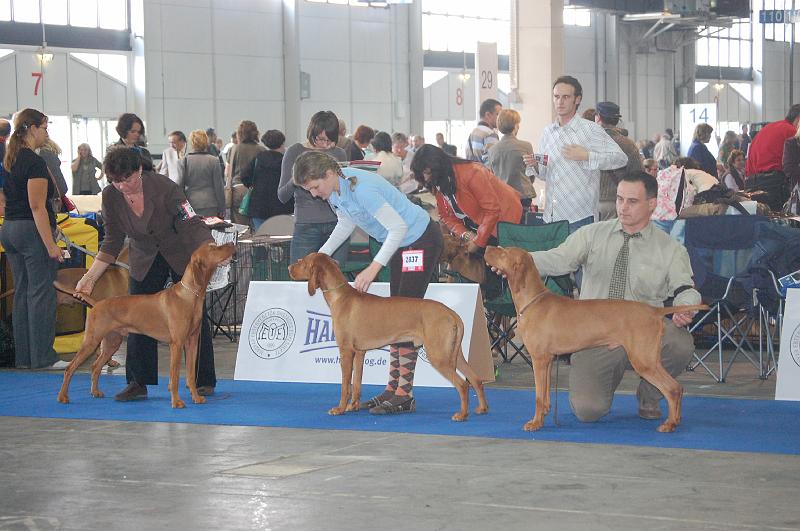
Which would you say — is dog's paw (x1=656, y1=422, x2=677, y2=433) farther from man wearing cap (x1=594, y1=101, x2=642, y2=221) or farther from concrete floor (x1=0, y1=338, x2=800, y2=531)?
man wearing cap (x1=594, y1=101, x2=642, y2=221)

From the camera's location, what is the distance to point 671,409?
524 centimetres

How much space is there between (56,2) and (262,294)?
1600 centimetres

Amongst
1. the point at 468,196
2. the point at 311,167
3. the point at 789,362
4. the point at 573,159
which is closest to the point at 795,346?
the point at 789,362

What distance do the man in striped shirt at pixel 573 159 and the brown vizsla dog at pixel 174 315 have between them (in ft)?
6.74

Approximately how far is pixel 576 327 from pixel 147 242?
95.5 inches

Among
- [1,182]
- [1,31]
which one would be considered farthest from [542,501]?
[1,31]

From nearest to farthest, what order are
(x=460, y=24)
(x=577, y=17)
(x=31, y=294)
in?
(x=31, y=294) → (x=460, y=24) → (x=577, y=17)

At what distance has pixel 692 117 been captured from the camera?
861 inches

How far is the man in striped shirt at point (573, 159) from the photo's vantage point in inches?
278

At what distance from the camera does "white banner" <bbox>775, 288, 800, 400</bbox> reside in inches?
235

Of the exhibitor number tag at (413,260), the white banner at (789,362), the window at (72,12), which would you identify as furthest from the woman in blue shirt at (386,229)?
the window at (72,12)

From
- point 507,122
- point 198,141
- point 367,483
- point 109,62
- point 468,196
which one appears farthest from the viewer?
point 109,62

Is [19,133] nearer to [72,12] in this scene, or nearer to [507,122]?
[507,122]

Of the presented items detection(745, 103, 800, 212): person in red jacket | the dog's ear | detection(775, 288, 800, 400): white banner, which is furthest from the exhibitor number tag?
detection(745, 103, 800, 212): person in red jacket
